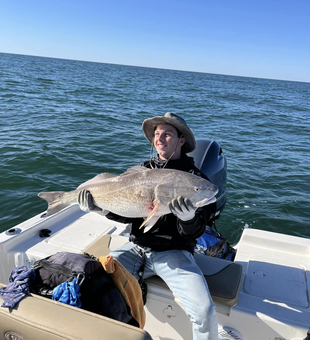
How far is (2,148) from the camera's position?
10.9 m

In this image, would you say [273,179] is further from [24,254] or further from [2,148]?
[2,148]

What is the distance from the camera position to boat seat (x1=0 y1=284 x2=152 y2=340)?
5.65 ft

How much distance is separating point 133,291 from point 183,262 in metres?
0.83

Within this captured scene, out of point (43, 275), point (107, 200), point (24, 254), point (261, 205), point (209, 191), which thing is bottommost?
point (261, 205)

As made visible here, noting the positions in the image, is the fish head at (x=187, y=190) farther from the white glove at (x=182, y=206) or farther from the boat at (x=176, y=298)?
the boat at (x=176, y=298)

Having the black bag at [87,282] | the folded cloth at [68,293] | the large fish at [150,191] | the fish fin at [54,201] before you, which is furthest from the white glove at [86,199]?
the folded cloth at [68,293]

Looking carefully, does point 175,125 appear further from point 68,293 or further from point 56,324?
point 56,324

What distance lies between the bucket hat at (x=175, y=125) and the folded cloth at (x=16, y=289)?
7.07ft

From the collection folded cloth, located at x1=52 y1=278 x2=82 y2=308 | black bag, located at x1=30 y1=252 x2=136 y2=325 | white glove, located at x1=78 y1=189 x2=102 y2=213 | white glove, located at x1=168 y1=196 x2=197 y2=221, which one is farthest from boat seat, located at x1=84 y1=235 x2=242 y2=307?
folded cloth, located at x1=52 y1=278 x2=82 y2=308

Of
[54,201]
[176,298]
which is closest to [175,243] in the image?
[176,298]

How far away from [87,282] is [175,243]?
51.2 inches

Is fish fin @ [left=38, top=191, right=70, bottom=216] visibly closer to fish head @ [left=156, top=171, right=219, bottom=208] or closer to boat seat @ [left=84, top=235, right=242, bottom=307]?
boat seat @ [left=84, top=235, right=242, bottom=307]

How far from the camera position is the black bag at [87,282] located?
7.17 feet

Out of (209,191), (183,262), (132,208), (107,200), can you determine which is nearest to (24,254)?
(107,200)
